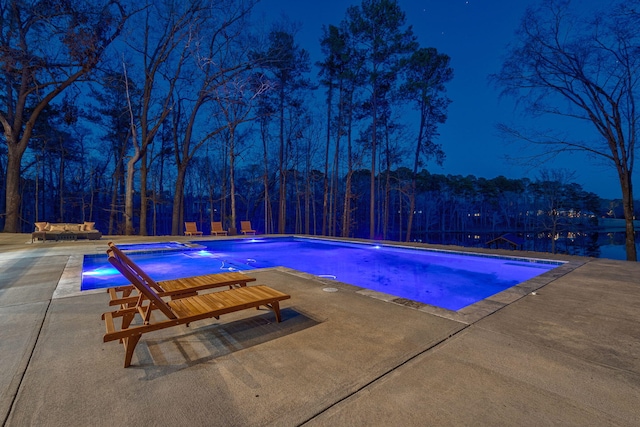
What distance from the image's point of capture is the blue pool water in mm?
5479

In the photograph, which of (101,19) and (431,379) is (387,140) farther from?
(431,379)

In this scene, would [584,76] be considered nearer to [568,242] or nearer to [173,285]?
[173,285]

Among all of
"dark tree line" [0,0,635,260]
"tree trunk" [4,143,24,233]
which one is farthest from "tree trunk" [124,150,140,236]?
"tree trunk" [4,143,24,233]

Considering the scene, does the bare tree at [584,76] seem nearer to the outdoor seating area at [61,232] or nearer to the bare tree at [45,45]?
the bare tree at [45,45]

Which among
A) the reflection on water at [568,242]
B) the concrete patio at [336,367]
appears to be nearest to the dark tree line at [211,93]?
the reflection on water at [568,242]

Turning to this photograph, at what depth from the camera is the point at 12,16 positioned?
1227cm

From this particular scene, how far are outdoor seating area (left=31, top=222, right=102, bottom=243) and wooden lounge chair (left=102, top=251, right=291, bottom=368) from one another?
388 inches

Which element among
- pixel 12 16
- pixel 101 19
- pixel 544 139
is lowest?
pixel 544 139

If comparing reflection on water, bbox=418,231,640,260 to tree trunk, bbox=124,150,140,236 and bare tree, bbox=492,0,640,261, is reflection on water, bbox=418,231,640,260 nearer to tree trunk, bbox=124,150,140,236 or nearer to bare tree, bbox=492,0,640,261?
bare tree, bbox=492,0,640,261

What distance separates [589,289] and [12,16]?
2114 centimetres

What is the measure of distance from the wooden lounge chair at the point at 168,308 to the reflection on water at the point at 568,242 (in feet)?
76.8

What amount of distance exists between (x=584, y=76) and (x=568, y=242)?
104ft

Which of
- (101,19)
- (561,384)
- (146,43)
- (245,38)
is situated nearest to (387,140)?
(245,38)

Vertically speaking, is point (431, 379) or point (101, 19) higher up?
point (101, 19)
